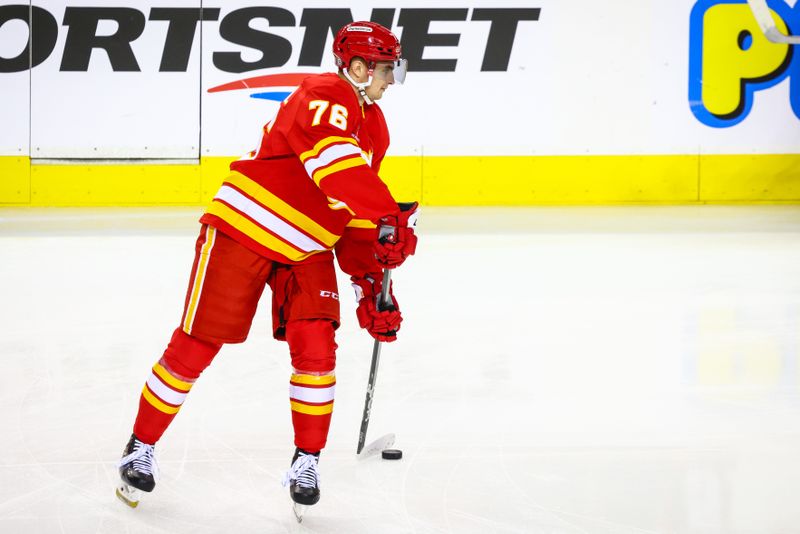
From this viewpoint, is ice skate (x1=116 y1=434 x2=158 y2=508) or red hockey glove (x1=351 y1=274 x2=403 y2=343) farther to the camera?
red hockey glove (x1=351 y1=274 x2=403 y2=343)

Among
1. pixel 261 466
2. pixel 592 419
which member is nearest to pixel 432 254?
pixel 592 419

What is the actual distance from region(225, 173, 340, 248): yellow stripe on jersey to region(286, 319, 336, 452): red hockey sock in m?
0.19

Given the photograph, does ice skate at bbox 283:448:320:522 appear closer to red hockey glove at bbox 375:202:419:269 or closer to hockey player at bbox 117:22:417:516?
hockey player at bbox 117:22:417:516

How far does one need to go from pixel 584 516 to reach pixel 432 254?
459 cm

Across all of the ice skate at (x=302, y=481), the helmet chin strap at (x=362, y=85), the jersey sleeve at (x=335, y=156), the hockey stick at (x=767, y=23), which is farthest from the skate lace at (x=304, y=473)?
the hockey stick at (x=767, y=23)

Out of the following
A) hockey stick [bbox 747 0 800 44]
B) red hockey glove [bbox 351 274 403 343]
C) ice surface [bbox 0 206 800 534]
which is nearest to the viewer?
ice surface [bbox 0 206 800 534]

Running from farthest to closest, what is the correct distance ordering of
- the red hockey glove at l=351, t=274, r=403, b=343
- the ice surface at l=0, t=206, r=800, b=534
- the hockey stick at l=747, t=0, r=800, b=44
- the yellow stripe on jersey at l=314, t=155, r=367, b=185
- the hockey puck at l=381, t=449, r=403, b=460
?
the hockey stick at l=747, t=0, r=800, b=44 < the hockey puck at l=381, t=449, r=403, b=460 < the red hockey glove at l=351, t=274, r=403, b=343 < the ice surface at l=0, t=206, r=800, b=534 < the yellow stripe on jersey at l=314, t=155, r=367, b=185

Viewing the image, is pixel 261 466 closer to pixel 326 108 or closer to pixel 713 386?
pixel 326 108

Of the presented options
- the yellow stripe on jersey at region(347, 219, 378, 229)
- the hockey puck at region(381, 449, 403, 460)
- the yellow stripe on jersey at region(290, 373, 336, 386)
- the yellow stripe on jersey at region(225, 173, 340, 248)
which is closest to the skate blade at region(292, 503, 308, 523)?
the yellow stripe on jersey at region(290, 373, 336, 386)

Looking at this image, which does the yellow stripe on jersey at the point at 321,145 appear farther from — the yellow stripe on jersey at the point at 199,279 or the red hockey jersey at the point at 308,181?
the yellow stripe on jersey at the point at 199,279

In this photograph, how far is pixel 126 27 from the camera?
1051cm

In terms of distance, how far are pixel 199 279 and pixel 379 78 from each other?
571 millimetres

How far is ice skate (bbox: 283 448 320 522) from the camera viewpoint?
235 centimetres

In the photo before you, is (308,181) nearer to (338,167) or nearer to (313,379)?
(338,167)
